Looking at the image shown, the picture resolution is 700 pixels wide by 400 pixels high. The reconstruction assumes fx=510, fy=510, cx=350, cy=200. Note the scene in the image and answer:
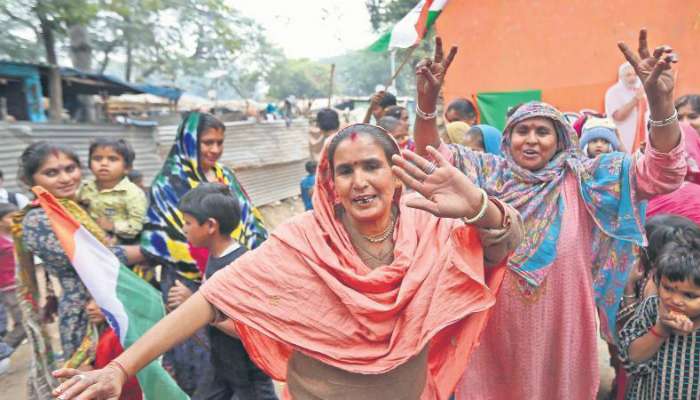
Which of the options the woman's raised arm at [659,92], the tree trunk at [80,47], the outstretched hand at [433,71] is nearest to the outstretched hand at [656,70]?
the woman's raised arm at [659,92]

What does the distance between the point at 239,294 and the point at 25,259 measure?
170 cm

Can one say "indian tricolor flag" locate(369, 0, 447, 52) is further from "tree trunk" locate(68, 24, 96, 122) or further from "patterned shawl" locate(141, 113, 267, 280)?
"tree trunk" locate(68, 24, 96, 122)

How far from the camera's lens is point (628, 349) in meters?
2.31

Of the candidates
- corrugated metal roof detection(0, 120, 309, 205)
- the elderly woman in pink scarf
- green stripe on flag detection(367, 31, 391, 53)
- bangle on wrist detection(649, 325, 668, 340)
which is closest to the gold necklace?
bangle on wrist detection(649, 325, 668, 340)

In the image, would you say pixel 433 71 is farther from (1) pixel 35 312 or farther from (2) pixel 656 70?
(1) pixel 35 312

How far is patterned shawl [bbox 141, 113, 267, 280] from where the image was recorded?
3.03 meters

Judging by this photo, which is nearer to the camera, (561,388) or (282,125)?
(561,388)

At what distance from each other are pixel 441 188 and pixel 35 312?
8.01ft

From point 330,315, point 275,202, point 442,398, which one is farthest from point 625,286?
point 275,202

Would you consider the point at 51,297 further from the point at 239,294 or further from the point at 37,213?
the point at 239,294

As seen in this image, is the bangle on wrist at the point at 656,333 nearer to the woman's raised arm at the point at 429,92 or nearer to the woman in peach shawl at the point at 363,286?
the woman in peach shawl at the point at 363,286

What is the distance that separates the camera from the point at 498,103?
7207mm

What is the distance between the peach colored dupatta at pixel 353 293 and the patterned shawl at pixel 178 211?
1.39m

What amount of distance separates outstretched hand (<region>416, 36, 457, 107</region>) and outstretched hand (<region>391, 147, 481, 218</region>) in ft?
2.92
